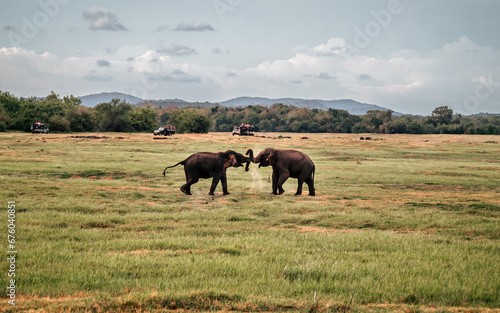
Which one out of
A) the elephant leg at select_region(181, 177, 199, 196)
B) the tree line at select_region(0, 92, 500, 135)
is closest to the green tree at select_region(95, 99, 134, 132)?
the tree line at select_region(0, 92, 500, 135)

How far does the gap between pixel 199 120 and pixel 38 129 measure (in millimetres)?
38616

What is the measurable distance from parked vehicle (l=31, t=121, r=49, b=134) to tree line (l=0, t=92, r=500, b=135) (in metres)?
5.21

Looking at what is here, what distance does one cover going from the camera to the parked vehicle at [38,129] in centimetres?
7962

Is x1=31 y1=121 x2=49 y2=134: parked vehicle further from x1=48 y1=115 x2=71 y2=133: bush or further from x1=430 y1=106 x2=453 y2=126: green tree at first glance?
x1=430 y1=106 x2=453 y2=126: green tree

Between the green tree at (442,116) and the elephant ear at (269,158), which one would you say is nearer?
the elephant ear at (269,158)

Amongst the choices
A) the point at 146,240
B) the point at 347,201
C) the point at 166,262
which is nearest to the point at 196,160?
the point at 347,201

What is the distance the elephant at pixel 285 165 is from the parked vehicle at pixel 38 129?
7173 cm

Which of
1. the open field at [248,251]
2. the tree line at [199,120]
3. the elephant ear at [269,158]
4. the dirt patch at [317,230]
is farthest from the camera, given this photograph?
the tree line at [199,120]

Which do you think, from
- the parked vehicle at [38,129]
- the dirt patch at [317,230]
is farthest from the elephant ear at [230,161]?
the parked vehicle at [38,129]

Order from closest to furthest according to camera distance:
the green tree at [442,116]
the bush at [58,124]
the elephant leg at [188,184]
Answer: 1. the elephant leg at [188,184]
2. the bush at [58,124]
3. the green tree at [442,116]

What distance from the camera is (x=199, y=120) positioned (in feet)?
355

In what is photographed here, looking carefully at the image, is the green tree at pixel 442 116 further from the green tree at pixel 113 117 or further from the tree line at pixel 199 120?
the green tree at pixel 113 117

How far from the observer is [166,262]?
26.3 feet

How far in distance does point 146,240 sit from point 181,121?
102376mm
